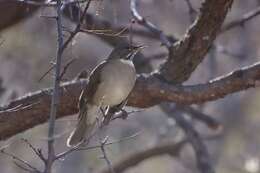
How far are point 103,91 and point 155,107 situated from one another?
226 inches

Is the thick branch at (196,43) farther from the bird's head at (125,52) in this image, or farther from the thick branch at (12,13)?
the thick branch at (12,13)

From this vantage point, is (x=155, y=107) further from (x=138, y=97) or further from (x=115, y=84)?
(x=115, y=84)

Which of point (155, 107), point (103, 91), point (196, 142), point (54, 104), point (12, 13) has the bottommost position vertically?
point (155, 107)

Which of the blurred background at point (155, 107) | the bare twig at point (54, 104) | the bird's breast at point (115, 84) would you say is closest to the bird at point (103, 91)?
the bird's breast at point (115, 84)

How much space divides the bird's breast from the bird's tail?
15 cm

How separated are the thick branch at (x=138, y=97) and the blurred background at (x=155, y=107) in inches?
118

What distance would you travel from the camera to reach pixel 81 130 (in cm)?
546

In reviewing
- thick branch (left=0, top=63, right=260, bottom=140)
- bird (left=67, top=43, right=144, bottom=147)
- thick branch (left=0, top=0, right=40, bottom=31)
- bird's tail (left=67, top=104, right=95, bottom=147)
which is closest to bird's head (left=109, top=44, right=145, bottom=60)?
bird (left=67, top=43, right=144, bottom=147)

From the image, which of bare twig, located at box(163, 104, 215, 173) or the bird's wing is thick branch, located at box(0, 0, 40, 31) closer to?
bare twig, located at box(163, 104, 215, 173)

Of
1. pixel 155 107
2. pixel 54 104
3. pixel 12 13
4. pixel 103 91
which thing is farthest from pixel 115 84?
pixel 155 107

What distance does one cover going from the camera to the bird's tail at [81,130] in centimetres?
536

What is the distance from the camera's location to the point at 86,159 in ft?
39.8

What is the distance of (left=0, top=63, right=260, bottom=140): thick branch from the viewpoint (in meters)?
5.58

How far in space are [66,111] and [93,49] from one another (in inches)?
304
